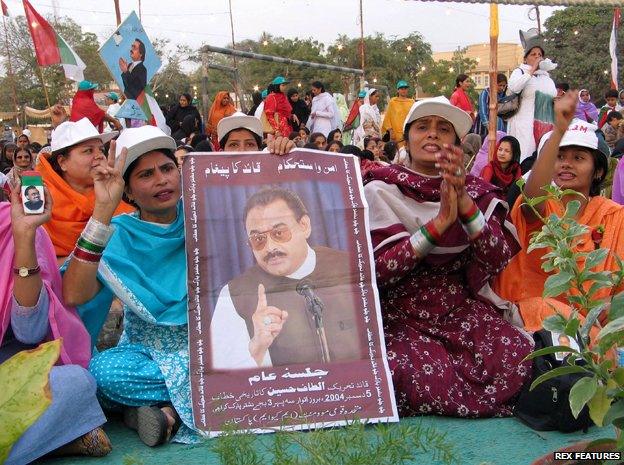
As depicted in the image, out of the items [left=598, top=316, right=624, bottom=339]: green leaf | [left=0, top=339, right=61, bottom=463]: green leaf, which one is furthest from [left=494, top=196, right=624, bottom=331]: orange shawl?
[left=0, top=339, right=61, bottom=463]: green leaf

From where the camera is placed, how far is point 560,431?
309cm

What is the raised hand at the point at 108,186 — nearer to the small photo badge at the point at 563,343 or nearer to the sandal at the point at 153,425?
the sandal at the point at 153,425

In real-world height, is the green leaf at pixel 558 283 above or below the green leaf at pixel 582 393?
above

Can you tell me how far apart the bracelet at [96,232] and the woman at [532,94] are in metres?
6.53

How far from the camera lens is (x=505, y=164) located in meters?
6.44

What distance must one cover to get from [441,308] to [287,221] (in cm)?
82

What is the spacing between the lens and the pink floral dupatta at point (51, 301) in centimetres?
295

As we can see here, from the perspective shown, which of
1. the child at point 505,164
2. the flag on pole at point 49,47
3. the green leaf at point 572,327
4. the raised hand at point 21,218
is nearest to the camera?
the green leaf at point 572,327

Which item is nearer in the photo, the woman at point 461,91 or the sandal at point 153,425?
the sandal at point 153,425

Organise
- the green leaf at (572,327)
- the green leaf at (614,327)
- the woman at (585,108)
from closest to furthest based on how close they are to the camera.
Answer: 1. the green leaf at (614,327)
2. the green leaf at (572,327)
3. the woman at (585,108)

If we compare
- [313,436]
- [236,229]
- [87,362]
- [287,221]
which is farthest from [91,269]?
[313,436]

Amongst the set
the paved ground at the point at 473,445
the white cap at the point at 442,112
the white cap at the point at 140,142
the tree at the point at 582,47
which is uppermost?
the tree at the point at 582,47

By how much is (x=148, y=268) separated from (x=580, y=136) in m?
2.12

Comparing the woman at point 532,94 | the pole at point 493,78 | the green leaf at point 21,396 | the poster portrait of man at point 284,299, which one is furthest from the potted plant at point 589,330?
the woman at point 532,94
